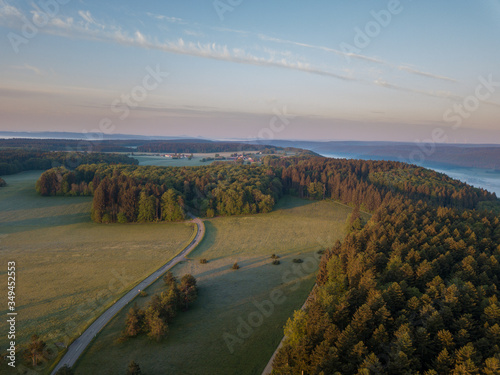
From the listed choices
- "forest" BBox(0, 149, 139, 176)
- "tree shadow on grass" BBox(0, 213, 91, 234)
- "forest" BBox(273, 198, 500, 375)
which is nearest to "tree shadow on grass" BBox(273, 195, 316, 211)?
"forest" BBox(273, 198, 500, 375)

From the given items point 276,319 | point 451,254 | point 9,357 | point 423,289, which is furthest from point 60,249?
point 451,254

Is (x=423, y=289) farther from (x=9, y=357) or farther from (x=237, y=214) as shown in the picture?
(x=237, y=214)

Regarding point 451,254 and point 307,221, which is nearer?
point 451,254

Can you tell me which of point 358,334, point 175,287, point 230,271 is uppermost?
point 358,334

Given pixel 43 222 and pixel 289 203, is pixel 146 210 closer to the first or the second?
pixel 43 222

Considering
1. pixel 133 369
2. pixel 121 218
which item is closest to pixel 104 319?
pixel 133 369

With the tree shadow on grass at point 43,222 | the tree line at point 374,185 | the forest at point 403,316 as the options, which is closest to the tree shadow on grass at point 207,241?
the forest at point 403,316

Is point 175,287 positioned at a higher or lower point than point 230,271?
higher
